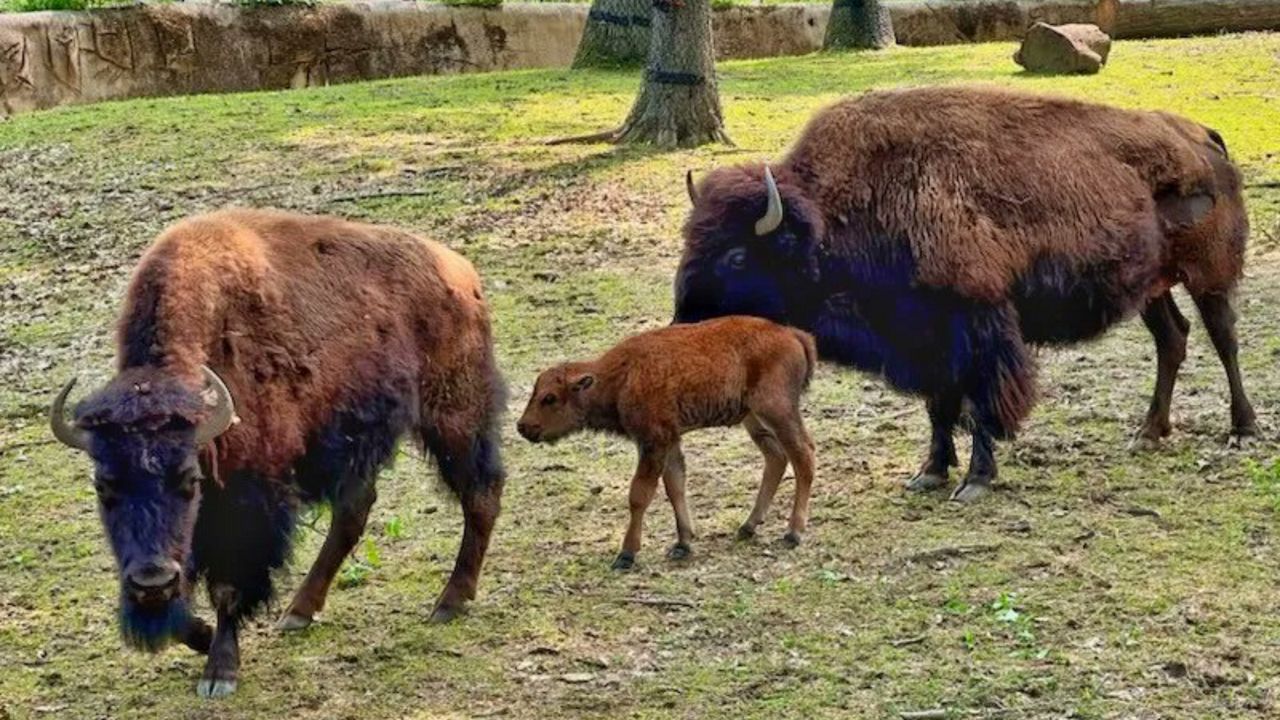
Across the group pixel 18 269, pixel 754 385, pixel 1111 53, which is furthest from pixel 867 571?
pixel 1111 53

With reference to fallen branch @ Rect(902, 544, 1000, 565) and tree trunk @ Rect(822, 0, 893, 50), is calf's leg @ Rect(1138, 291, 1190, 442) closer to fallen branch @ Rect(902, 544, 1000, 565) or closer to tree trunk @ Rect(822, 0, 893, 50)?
fallen branch @ Rect(902, 544, 1000, 565)

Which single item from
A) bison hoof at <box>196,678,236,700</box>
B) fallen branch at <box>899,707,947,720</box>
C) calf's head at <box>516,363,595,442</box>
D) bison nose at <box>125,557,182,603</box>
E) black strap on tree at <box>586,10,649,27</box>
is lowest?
bison hoof at <box>196,678,236,700</box>

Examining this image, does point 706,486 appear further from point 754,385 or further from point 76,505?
point 76,505

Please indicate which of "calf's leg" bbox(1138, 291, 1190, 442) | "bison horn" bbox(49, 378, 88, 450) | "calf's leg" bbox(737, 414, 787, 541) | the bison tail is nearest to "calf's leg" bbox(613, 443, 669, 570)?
"calf's leg" bbox(737, 414, 787, 541)

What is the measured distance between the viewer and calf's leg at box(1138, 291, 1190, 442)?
747cm

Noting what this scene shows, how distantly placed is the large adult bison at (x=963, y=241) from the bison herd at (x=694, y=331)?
0.4 inches

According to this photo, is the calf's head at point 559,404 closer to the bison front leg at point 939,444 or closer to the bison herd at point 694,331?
the bison herd at point 694,331

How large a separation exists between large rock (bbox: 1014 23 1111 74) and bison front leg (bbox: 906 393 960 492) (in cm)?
1191

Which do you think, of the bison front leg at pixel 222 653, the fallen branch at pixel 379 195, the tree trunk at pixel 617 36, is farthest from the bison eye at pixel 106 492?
the tree trunk at pixel 617 36

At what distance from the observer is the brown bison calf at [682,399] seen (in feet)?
20.6

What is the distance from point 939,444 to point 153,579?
3.38 m

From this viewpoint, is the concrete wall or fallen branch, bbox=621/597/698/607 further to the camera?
the concrete wall

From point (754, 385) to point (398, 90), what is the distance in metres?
11.8

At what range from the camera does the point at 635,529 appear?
20.7ft
